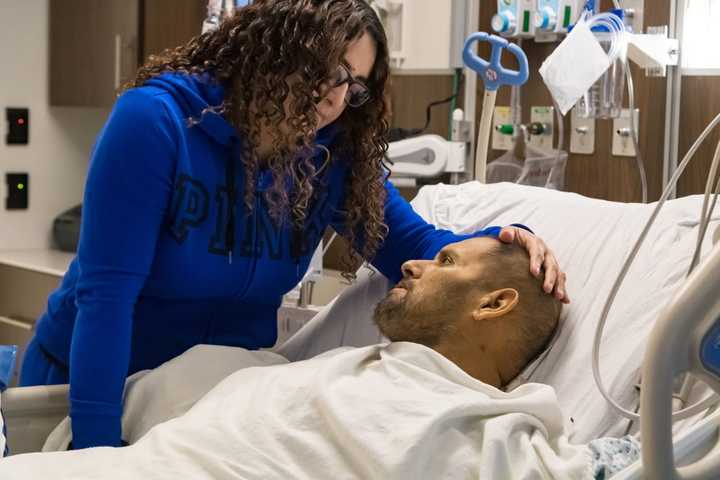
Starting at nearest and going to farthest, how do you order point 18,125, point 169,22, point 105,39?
point 169,22, point 105,39, point 18,125

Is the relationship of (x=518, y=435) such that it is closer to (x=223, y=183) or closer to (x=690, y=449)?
(x=690, y=449)

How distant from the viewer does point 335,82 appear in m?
1.70

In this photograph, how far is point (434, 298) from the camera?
173 centimetres

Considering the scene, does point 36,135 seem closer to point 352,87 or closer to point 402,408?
point 352,87

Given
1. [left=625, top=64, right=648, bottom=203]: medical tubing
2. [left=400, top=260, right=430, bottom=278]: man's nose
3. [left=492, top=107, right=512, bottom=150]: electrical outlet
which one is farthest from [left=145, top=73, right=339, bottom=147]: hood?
[left=492, top=107, right=512, bottom=150]: electrical outlet

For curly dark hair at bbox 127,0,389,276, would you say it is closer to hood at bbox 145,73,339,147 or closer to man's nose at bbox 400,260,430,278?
hood at bbox 145,73,339,147

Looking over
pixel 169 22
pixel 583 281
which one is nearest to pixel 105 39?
pixel 169 22

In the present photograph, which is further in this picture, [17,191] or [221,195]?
[17,191]

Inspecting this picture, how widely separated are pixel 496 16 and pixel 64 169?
2068 millimetres

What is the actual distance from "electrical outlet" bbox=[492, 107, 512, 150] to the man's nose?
4.41 feet

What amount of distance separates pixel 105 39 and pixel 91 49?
93 millimetres

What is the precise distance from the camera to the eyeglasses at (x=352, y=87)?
67.1 inches

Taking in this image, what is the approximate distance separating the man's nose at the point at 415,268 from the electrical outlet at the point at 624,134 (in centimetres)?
119

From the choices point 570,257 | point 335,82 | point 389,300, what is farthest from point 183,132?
point 570,257
